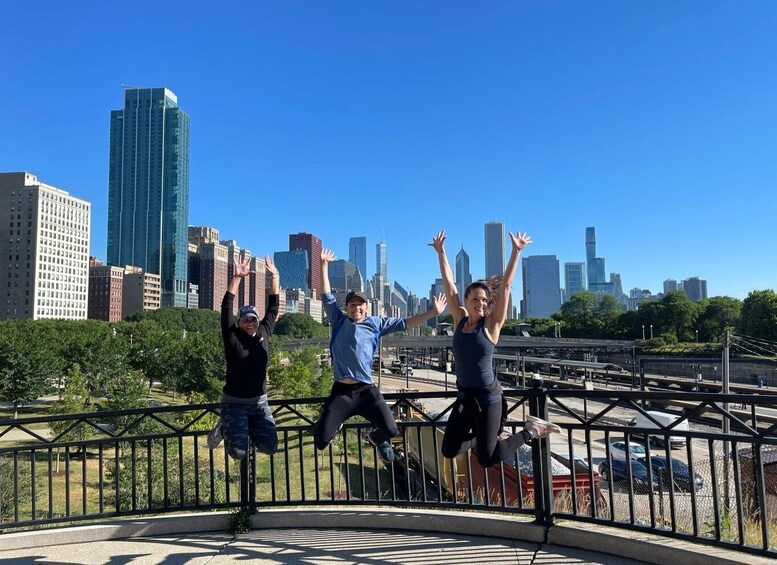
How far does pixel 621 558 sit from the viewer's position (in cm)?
465

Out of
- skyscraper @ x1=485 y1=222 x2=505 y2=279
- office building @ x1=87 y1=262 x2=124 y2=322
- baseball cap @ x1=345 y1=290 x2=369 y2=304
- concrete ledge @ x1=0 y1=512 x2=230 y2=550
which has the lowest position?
concrete ledge @ x1=0 y1=512 x2=230 y2=550

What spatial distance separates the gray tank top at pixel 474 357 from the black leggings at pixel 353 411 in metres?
0.84

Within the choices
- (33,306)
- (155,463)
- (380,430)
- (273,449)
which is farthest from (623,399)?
(33,306)

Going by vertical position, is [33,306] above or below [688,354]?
above

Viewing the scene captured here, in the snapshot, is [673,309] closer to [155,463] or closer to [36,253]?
[155,463]

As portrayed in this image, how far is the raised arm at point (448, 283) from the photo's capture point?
5.23 m

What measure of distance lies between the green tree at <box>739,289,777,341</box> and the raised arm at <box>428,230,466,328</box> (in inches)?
4049

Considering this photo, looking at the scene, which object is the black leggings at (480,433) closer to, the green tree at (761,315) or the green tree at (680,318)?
the green tree at (761,315)

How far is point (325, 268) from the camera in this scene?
20.7ft

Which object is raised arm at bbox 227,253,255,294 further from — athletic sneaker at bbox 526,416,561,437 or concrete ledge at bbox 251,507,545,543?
athletic sneaker at bbox 526,416,561,437

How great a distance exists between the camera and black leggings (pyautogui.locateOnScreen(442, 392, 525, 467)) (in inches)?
192

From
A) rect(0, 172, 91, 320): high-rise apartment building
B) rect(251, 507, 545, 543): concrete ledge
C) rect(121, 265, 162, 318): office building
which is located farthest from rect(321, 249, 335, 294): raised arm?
rect(121, 265, 162, 318): office building

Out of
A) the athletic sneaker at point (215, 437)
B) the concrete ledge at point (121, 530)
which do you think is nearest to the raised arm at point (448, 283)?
the athletic sneaker at point (215, 437)

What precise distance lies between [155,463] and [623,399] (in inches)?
754
